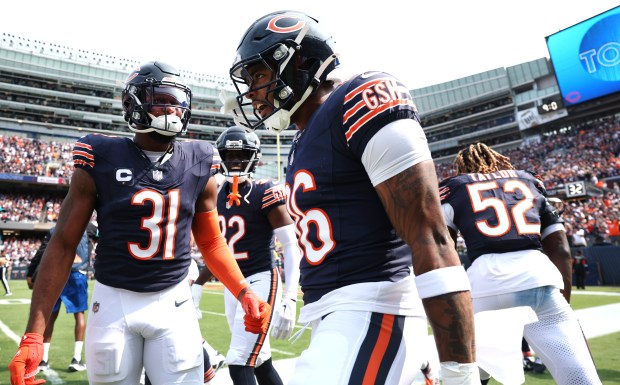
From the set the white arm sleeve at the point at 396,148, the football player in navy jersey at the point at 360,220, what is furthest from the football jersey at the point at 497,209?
the white arm sleeve at the point at 396,148

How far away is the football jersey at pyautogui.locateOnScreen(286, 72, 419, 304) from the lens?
4.88ft

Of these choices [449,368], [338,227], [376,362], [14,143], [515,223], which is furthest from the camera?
[14,143]

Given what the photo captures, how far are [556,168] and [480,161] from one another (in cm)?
3303

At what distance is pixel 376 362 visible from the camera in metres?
1.44

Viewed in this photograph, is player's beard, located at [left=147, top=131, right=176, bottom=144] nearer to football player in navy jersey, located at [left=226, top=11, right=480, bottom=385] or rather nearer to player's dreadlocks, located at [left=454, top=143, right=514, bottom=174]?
football player in navy jersey, located at [left=226, top=11, right=480, bottom=385]

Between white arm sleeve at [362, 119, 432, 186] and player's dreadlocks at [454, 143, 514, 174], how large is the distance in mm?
2607

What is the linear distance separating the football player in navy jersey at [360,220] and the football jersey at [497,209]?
6.03 ft

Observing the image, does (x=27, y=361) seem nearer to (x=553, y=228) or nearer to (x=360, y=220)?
(x=360, y=220)

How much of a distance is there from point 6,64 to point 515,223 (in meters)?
62.0

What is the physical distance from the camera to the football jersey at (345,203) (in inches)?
58.6

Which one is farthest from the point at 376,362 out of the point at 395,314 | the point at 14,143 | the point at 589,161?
the point at 14,143

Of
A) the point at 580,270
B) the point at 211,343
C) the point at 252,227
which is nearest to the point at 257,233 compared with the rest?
the point at 252,227

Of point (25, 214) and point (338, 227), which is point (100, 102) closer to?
point (25, 214)

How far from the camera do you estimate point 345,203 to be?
1.59 meters
